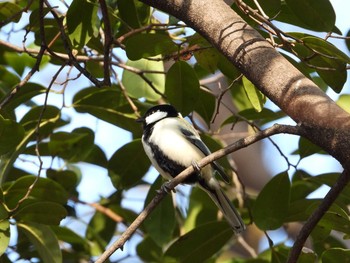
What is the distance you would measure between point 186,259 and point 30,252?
0.68 metres

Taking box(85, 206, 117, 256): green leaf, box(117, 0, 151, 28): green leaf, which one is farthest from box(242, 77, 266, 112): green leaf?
box(85, 206, 117, 256): green leaf

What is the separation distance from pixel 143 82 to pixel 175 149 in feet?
1.04

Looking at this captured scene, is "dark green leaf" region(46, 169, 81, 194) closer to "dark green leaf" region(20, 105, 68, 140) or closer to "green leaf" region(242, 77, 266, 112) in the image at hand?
"dark green leaf" region(20, 105, 68, 140)

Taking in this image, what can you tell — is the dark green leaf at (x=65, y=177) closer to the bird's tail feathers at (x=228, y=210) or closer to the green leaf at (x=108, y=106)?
the green leaf at (x=108, y=106)

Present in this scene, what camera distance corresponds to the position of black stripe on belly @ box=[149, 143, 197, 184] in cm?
292

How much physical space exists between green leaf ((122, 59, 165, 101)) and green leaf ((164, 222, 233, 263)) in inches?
23.1

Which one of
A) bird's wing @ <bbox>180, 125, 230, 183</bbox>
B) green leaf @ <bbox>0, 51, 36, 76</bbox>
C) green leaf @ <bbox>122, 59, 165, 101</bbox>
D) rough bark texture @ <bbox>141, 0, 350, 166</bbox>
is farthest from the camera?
green leaf @ <bbox>0, 51, 36, 76</bbox>

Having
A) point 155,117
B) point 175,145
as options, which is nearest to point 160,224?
Answer: point 175,145

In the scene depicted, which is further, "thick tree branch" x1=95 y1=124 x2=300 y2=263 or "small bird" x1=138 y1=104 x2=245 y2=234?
"small bird" x1=138 y1=104 x2=245 y2=234

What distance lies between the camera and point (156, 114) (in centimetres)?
299

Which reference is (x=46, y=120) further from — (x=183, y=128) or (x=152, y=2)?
(x=152, y=2)

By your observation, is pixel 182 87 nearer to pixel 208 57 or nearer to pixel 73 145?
pixel 208 57

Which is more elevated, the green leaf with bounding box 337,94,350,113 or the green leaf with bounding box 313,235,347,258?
the green leaf with bounding box 337,94,350,113

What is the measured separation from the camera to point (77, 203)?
3.36 m
